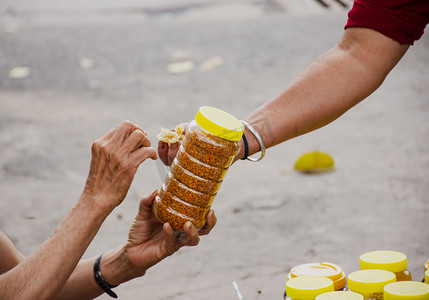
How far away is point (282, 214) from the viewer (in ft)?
12.7

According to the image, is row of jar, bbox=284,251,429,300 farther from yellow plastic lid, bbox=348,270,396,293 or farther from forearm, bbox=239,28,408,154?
forearm, bbox=239,28,408,154

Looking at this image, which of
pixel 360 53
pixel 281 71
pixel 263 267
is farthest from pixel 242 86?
pixel 360 53

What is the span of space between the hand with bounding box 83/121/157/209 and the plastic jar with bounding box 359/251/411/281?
2.41 feet

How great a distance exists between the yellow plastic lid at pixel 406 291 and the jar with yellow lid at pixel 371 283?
2.3 inches

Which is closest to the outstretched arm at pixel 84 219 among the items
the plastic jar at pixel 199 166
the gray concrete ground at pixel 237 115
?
the plastic jar at pixel 199 166

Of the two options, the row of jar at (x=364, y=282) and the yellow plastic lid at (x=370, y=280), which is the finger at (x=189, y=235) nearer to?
the row of jar at (x=364, y=282)

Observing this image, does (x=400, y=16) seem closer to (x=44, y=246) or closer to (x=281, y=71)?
(x=44, y=246)

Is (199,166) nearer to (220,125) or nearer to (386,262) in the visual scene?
(220,125)

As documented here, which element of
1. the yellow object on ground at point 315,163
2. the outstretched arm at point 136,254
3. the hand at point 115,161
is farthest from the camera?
the yellow object on ground at point 315,163

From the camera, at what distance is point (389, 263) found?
1.79 metres

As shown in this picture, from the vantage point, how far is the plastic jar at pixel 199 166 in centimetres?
153

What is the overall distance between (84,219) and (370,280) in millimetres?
802

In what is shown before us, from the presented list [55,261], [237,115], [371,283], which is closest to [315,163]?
[237,115]

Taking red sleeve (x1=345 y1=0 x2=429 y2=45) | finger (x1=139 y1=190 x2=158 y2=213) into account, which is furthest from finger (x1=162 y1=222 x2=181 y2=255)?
red sleeve (x1=345 y1=0 x2=429 y2=45)
